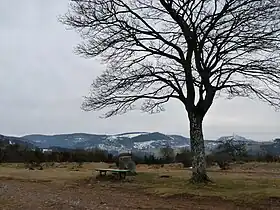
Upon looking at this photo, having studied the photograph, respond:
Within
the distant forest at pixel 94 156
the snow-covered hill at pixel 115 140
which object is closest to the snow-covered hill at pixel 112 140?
the snow-covered hill at pixel 115 140

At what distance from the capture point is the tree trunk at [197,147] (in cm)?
1870

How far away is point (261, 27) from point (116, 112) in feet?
21.3

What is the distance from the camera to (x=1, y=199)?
49.8 ft

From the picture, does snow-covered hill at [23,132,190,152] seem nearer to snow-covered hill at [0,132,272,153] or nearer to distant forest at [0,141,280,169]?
snow-covered hill at [0,132,272,153]

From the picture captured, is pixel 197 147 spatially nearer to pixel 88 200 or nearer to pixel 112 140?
pixel 88 200

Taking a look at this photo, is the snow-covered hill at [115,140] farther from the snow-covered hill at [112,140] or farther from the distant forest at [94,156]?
the distant forest at [94,156]

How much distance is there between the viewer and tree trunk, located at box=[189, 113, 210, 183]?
18.7 m

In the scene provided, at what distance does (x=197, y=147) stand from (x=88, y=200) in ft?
17.7

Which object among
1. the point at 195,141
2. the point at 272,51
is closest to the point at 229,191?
the point at 195,141

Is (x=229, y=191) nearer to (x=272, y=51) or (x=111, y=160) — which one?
(x=272, y=51)

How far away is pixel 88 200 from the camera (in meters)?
15.0

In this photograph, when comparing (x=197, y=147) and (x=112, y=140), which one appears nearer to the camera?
(x=197, y=147)

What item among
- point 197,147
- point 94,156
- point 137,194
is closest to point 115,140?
point 94,156

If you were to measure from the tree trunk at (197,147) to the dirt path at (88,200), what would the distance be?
2688 millimetres
